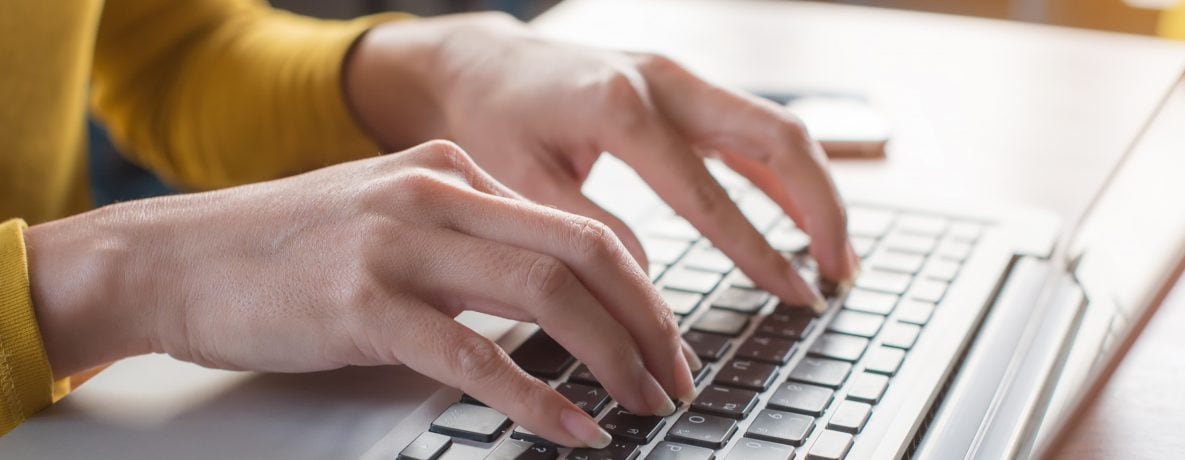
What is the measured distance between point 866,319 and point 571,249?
172mm

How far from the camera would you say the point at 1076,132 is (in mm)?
896

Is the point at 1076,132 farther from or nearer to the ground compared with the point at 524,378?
nearer to the ground

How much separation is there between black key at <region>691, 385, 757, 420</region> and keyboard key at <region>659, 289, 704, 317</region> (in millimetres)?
89

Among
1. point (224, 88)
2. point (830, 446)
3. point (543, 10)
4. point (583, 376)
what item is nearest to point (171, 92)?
point (224, 88)

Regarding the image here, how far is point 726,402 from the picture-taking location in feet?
1.55

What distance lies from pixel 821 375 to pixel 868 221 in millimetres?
217

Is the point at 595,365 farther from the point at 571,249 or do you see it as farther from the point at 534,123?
the point at 534,123

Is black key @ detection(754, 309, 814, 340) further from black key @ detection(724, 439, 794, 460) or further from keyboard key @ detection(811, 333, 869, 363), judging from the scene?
black key @ detection(724, 439, 794, 460)

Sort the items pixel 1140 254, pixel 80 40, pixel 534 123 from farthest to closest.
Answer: pixel 80 40, pixel 534 123, pixel 1140 254

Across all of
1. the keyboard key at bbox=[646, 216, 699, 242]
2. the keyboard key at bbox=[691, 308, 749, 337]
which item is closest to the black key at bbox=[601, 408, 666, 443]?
the keyboard key at bbox=[691, 308, 749, 337]

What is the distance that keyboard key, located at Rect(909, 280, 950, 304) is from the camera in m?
0.59

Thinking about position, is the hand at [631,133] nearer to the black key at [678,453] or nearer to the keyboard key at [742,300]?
the keyboard key at [742,300]

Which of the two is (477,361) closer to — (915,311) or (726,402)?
(726,402)

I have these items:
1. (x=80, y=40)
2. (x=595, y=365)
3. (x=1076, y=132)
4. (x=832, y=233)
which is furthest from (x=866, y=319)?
(x=80, y=40)
